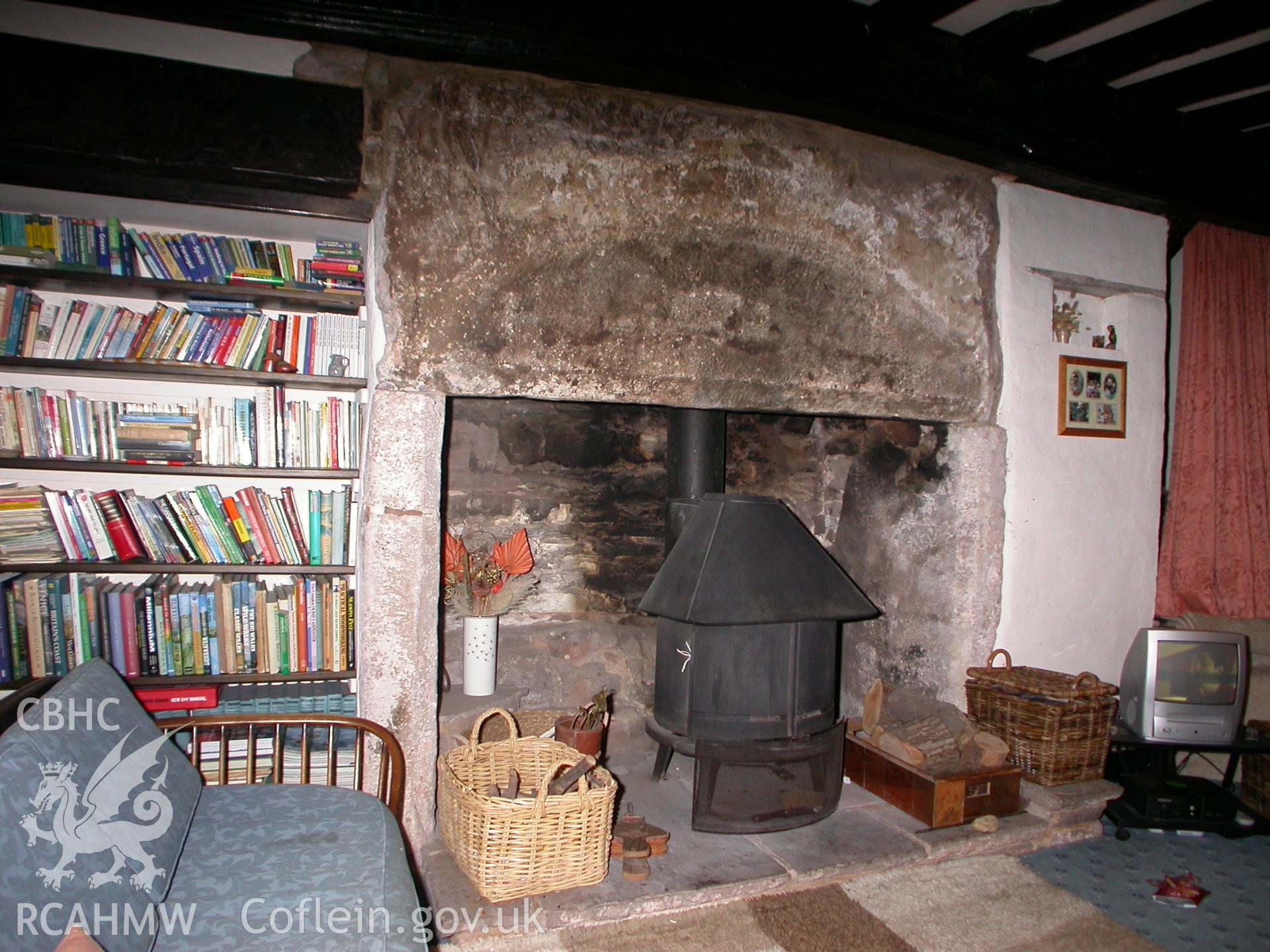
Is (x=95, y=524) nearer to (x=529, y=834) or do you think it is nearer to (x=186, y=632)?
(x=186, y=632)

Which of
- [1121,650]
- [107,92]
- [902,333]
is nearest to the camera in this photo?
[107,92]

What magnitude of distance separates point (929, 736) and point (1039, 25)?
2.28 m

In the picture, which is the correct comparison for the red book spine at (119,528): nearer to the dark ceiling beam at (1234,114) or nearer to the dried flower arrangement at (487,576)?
the dried flower arrangement at (487,576)

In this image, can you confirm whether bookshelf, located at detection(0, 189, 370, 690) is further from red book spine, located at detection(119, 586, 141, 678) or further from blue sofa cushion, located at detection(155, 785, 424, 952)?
blue sofa cushion, located at detection(155, 785, 424, 952)

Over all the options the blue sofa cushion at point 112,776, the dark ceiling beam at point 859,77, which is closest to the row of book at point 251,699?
the blue sofa cushion at point 112,776

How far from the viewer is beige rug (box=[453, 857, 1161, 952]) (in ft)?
6.41

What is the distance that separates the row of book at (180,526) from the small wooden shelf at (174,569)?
1.0 inches

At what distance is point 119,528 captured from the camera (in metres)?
2.47

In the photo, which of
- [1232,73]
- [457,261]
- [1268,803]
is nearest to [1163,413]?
[1232,73]

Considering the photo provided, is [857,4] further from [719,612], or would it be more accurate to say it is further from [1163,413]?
[1163,413]


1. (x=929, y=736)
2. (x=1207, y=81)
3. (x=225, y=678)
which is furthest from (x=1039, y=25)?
(x=225, y=678)

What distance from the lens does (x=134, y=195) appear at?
2.21 m

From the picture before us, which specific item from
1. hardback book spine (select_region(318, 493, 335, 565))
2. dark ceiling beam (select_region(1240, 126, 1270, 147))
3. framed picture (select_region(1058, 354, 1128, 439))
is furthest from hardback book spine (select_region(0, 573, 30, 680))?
dark ceiling beam (select_region(1240, 126, 1270, 147))

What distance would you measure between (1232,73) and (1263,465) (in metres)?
1.64
